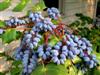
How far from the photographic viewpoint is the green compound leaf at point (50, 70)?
161 centimetres

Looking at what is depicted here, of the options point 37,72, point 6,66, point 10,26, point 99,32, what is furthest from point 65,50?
point 6,66

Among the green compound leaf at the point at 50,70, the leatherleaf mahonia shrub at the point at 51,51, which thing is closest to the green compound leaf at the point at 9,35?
the leatherleaf mahonia shrub at the point at 51,51

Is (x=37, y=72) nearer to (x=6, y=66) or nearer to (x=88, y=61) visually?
(x=88, y=61)

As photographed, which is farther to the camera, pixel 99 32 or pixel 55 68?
pixel 99 32

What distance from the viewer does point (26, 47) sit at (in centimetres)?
180

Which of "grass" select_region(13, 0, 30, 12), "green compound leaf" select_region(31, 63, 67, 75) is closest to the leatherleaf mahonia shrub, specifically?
"green compound leaf" select_region(31, 63, 67, 75)

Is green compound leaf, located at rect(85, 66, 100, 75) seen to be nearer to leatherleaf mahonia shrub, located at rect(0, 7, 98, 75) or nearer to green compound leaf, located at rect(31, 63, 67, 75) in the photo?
leatherleaf mahonia shrub, located at rect(0, 7, 98, 75)

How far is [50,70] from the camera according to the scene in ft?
5.32

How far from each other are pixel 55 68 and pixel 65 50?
104 millimetres

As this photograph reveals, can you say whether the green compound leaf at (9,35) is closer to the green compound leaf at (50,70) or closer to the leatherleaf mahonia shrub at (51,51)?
the leatherleaf mahonia shrub at (51,51)

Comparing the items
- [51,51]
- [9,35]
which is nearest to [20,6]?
[9,35]

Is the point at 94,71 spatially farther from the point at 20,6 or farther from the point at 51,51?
the point at 20,6

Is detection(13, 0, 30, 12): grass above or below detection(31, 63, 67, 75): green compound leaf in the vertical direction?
above

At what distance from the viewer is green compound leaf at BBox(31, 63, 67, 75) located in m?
1.61
